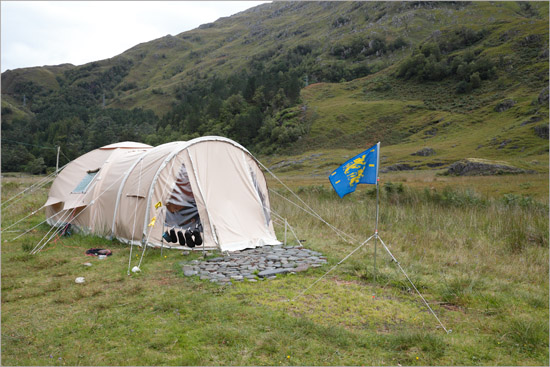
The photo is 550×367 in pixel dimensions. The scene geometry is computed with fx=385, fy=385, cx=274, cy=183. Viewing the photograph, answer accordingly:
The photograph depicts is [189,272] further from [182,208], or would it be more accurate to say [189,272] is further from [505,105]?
[505,105]

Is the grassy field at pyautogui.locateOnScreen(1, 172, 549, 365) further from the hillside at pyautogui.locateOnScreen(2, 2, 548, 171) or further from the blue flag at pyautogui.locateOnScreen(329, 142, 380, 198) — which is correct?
the hillside at pyautogui.locateOnScreen(2, 2, 548, 171)

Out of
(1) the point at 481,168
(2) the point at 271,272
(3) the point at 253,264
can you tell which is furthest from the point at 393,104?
(2) the point at 271,272

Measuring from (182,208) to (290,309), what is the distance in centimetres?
499

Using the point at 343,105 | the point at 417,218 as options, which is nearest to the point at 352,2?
the point at 343,105

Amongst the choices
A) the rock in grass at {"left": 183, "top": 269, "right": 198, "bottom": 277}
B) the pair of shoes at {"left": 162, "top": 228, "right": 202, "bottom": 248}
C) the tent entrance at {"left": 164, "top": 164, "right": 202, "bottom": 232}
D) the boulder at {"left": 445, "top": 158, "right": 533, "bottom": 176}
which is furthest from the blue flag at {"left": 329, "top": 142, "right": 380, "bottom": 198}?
the boulder at {"left": 445, "top": 158, "right": 533, "bottom": 176}

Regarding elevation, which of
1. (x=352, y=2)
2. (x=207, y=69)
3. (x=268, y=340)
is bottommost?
(x=268, y=340)

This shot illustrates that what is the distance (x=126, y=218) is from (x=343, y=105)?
70471mm

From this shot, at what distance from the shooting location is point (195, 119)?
77938 millimetres

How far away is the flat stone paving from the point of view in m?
7.10

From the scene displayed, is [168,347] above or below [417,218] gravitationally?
above

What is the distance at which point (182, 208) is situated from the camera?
31.6ft

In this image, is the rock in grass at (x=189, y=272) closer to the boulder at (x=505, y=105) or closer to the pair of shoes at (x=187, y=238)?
the pair of shoes at (x=187, y=238)

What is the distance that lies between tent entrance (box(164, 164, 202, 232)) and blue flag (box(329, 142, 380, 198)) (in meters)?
4.23

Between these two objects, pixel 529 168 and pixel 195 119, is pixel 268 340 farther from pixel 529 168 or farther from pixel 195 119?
pixel 195 119
